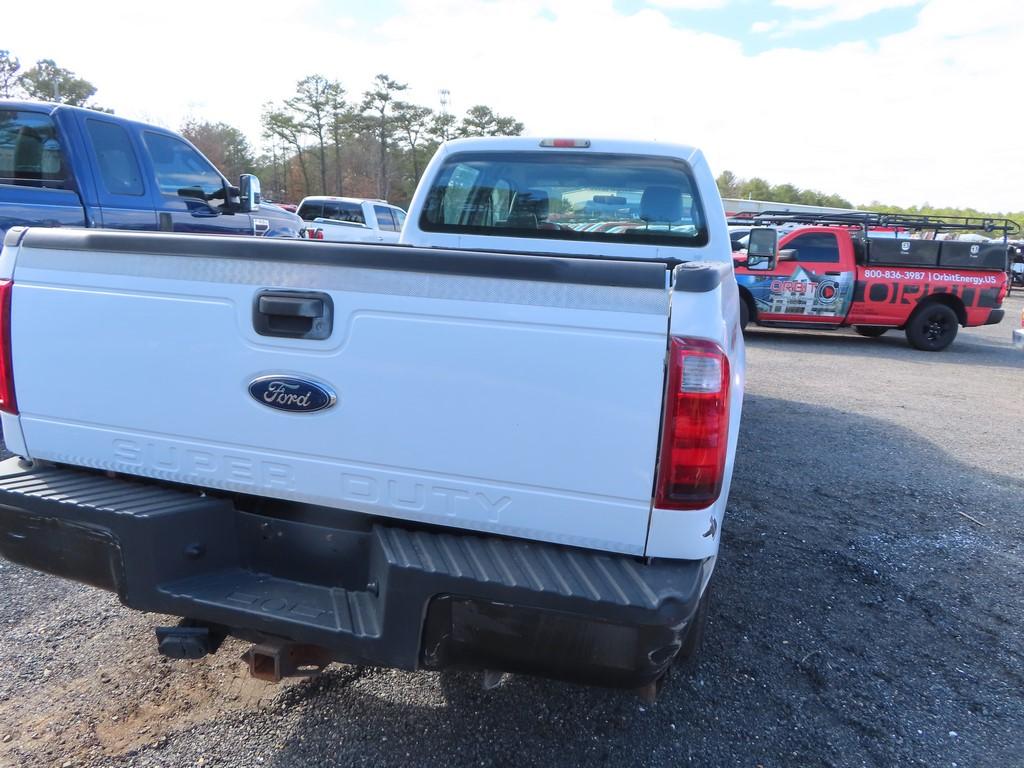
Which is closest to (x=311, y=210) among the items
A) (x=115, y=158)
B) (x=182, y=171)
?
(x=182, y=171)

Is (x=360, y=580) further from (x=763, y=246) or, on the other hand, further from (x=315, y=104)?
(x=315, y=104)

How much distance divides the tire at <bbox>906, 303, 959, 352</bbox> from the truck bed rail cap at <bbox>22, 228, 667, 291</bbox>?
1272cm

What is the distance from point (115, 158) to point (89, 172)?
367mm

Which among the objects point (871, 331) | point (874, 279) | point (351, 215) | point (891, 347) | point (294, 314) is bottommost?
point (891, 347)

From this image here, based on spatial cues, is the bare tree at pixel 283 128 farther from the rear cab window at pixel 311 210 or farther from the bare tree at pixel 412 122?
the rear cab window at pixel 311 210

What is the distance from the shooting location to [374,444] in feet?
6.89

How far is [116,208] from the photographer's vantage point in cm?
643

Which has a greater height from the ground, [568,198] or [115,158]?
[115,158]

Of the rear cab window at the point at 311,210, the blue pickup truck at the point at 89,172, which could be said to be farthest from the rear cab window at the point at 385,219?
the blue pickup truck at the point at 89,172

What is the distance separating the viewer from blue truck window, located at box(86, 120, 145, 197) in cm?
641

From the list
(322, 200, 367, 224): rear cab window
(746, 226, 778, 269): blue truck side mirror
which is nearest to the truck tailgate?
(746, 226, 778, 269): blue truck side mirror

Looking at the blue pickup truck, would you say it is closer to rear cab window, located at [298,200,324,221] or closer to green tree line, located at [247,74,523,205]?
rear cab window, located at [298,200,324,221]

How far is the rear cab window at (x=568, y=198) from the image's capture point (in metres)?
4.13

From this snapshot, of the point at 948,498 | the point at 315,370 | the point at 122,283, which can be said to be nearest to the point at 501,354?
the point at 315,370
